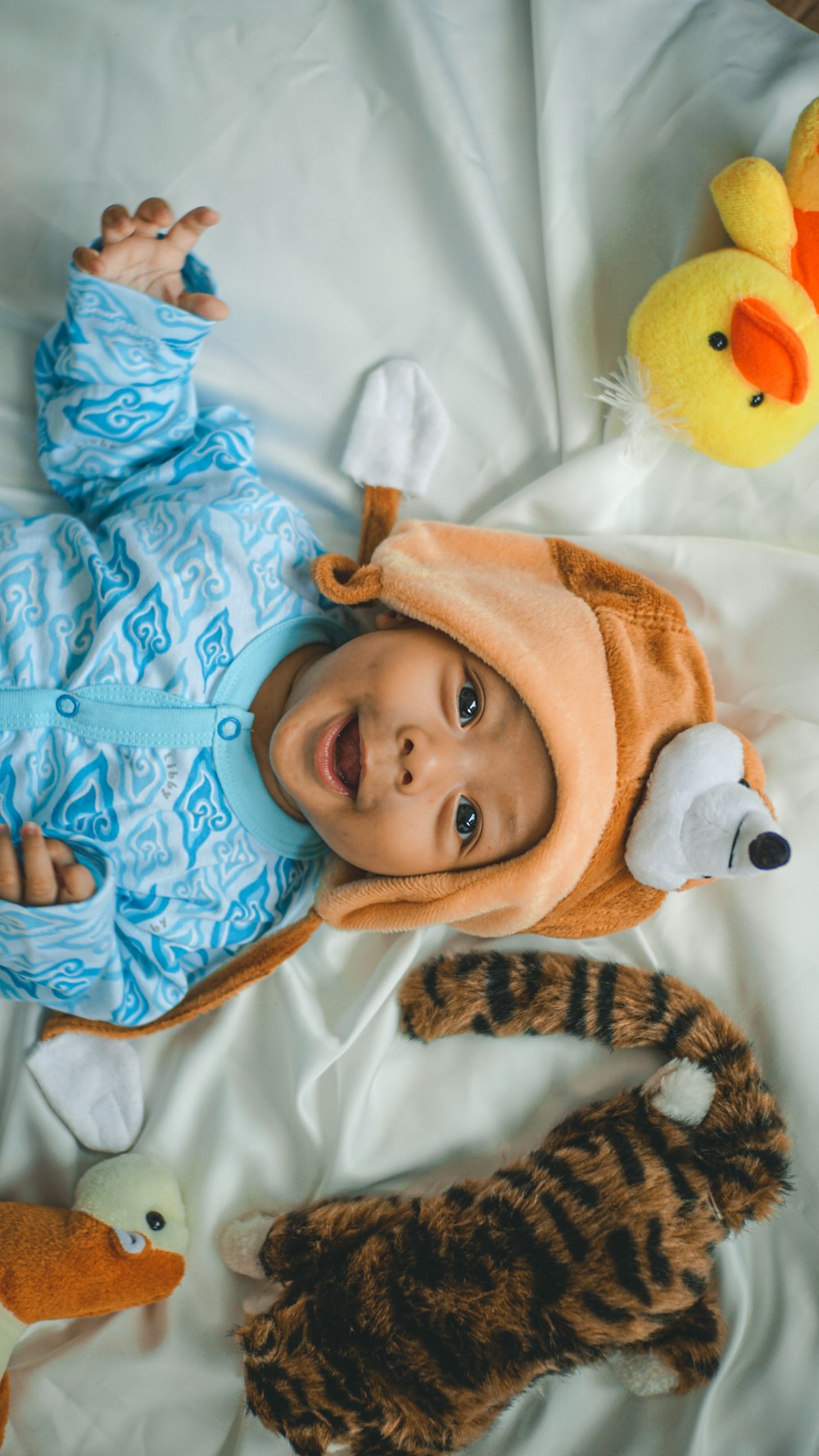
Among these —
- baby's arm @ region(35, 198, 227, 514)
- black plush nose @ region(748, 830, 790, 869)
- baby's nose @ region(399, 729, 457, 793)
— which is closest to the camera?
black plush nose @ region(748, 830, 790, 869)

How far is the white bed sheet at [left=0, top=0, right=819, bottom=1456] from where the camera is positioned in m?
1.21

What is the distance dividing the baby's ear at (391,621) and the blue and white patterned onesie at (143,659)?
0.32 feet

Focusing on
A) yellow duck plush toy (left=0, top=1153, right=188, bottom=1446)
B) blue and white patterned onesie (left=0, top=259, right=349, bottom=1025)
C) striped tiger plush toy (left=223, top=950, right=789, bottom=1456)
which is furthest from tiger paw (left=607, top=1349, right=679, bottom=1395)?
blue and white patterned onesie (left=0, top=259, right=349, bottom=1025)

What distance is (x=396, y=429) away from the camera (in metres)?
1.33

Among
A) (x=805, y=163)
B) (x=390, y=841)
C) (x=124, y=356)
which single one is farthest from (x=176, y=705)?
(x=805, y=163)

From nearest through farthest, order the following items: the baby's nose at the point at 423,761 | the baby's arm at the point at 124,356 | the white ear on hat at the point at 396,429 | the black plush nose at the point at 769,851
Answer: the black plush nose at the point at 769,851, the baby's nose at the point at 423,761, the baby's arm at the point at 124,356, the white ear on hat at the point at 396,429

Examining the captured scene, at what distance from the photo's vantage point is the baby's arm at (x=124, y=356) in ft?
3.73

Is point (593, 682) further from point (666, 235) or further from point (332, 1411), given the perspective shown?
point (332, 1411)

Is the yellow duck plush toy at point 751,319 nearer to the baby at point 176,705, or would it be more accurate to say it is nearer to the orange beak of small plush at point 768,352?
the orange beak of small plush at point 768,352

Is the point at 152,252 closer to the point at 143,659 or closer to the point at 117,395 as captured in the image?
the point at 117,395

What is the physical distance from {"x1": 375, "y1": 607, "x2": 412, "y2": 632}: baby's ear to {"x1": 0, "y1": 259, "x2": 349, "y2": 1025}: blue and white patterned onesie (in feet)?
0.32

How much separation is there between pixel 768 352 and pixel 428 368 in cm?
49

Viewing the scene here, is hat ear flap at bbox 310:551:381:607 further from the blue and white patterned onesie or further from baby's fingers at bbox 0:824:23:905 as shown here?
baby's fingers at bbox 0:824:23:905

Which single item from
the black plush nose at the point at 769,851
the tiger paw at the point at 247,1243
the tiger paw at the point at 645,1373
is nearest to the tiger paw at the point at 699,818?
the black plush nose at the point at 769,851
